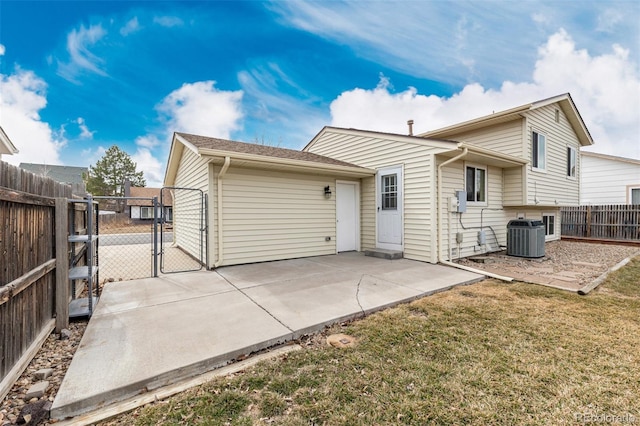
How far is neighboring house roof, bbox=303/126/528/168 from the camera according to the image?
6051mm

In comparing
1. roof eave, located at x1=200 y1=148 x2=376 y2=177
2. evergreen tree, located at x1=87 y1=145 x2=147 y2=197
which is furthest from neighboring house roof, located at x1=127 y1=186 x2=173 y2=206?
roof eave, located at x1=200 y1=148 x2=376 y2=177

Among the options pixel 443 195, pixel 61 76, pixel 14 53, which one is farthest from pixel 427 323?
pixel 61 76

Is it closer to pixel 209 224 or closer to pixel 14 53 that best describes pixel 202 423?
pixel 209 224

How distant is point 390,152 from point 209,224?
4.95 meters

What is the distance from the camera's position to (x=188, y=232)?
838 cm

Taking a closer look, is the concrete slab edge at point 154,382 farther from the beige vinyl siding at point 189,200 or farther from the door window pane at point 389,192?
the door window pane at point 389,192

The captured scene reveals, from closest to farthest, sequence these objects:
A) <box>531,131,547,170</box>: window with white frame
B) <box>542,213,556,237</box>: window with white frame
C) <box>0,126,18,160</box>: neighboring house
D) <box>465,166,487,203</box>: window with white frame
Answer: <box>465,166,487,203</box>: window with white frame → <box>0,126,18,160</box>: neighboring house → <box>531,131,547,170</box>: window with white frame → <box>542,213,556,237</box>: window with white frame

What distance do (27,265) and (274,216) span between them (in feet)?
15.2

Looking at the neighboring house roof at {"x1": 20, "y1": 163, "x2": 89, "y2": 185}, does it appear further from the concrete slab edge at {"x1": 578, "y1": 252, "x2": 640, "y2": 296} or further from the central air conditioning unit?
the concrete slab edge at {"x1": 578, "y1": 252, "x2": 640, "y2": 296}

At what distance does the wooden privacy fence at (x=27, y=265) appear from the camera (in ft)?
6.61

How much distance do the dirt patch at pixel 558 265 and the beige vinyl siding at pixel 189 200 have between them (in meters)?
6.68

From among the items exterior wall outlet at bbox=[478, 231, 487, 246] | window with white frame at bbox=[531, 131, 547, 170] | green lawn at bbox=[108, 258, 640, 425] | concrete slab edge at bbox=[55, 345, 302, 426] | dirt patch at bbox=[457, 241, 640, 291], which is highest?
window with white frame at bbox=[531, 131, 547, 170]

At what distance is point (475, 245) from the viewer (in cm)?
755

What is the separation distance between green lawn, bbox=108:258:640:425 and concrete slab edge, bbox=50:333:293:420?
0.76 feet
